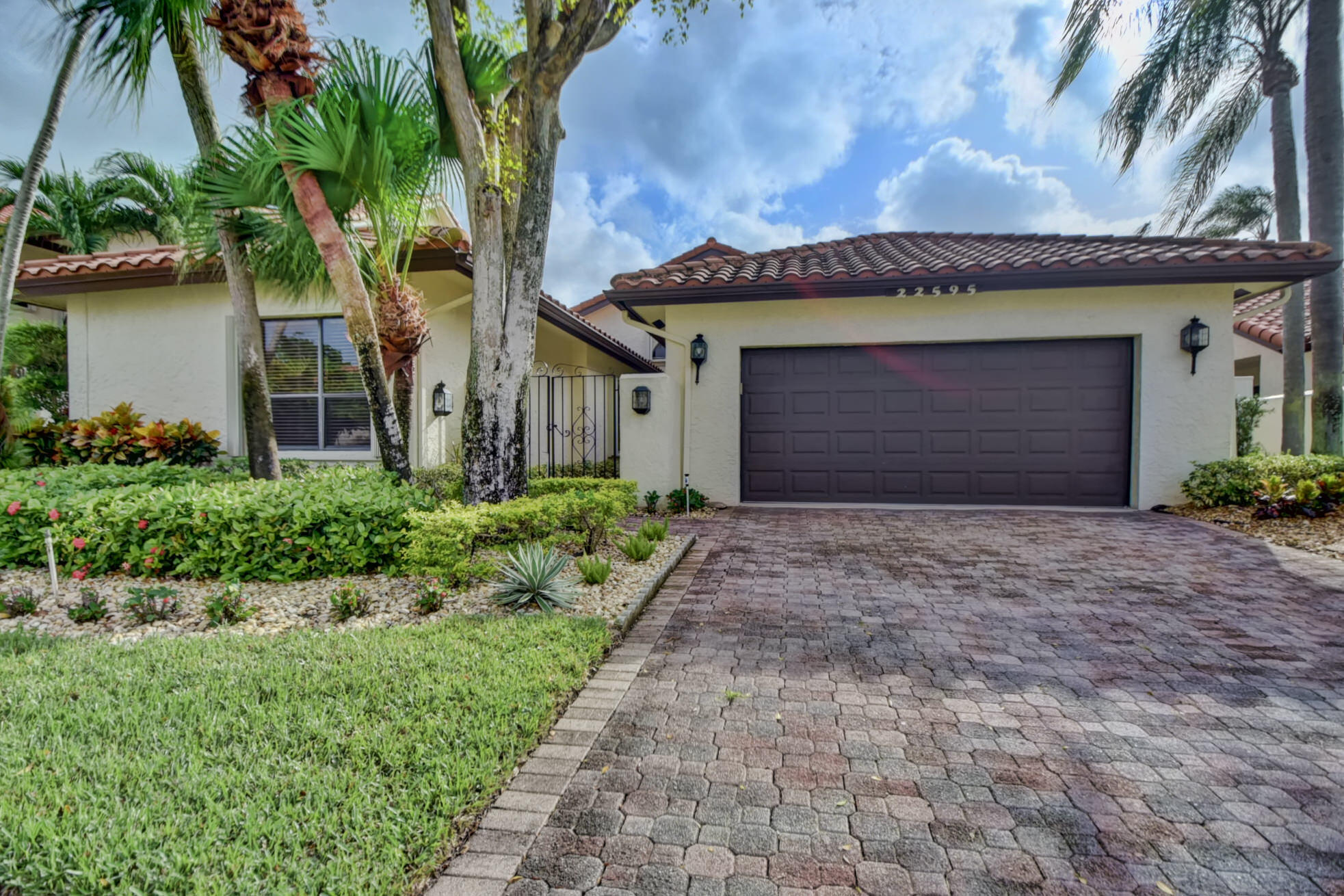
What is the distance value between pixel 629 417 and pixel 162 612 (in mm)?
5866

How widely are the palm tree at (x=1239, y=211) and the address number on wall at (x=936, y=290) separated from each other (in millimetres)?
12236

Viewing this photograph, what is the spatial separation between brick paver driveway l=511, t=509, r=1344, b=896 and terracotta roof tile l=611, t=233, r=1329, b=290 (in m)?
4.68

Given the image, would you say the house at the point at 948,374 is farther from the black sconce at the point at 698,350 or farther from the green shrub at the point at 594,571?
the green shrub at the point at 594,571

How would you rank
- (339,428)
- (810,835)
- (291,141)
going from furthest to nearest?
1. (339,428)
2. (291,141)
3. (810,835)

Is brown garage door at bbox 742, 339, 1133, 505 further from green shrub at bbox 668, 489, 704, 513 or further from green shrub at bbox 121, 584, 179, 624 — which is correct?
green shrub at bbox 121, 584, 179, 624

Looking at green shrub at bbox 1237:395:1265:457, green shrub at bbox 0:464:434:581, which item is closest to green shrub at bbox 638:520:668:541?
green shrub at bbox 0:464:434:581

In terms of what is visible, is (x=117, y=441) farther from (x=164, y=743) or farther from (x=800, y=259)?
(x=800, y=259)

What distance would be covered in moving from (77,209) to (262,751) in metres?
19.2

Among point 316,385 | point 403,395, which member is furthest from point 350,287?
point 316,385

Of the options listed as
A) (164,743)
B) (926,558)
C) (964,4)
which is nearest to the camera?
(164,743)

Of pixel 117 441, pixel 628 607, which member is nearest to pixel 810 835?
pixel 628 607

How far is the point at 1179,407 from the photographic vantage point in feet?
26.5

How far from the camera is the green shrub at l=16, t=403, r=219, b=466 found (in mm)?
8070

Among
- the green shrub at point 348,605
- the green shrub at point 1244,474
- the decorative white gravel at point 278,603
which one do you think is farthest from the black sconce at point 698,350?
the green shrub at point 1244,474
